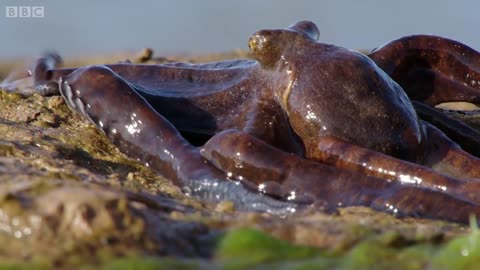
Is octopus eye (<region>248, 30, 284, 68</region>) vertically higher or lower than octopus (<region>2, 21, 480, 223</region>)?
higher

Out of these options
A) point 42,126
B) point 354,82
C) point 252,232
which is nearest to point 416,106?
point 354,82

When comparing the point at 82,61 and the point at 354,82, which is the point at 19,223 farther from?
the point at 82,61

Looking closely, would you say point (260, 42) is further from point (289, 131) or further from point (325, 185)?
point (325, 185)

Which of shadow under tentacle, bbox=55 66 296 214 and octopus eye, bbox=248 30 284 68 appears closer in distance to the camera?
shadow under tentacle, bbox=55 66 296 214

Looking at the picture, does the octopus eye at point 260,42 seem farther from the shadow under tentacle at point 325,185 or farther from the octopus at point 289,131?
the shadow under tentacle at point 325,185

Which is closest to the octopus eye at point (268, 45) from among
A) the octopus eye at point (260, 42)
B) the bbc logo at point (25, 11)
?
the octopus eye at point (260, 42)

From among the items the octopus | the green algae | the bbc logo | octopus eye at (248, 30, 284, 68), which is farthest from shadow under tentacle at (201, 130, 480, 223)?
the bbc logo

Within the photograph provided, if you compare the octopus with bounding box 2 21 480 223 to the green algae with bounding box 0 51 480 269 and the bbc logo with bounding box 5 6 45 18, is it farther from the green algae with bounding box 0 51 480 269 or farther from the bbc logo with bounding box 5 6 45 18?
the bbc logo with bounding box 5 6 45 18

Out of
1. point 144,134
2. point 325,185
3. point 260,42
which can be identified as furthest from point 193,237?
point 260,42
